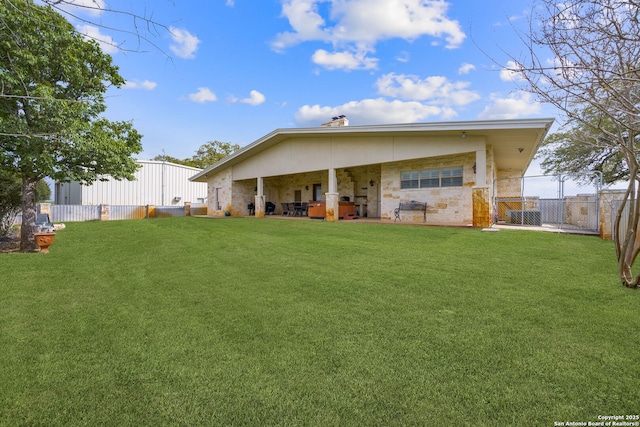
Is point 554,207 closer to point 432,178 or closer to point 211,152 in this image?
point 432,178

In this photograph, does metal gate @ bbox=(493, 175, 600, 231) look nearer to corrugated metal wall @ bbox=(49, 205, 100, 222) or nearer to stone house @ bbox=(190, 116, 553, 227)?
stone house @ bbox=(190, 116, 553, 227)

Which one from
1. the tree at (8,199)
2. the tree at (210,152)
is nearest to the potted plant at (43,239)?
the tree at (8,199)

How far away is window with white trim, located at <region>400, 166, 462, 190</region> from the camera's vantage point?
39.2 feet

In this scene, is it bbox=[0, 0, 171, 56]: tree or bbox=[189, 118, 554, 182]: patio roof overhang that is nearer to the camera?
bbox=[0, 0, 171, 56]: tree

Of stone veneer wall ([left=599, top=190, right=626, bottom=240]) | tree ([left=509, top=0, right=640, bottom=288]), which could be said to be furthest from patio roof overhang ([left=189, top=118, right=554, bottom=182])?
tree ([left=509, top=0, right=640, bottom=288])

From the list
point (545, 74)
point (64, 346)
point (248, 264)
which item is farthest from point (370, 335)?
point (248, 264)

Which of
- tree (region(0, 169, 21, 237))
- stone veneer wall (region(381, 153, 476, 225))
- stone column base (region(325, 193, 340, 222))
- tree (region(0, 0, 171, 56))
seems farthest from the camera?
stone column base (region(325, 193, 340, 222))

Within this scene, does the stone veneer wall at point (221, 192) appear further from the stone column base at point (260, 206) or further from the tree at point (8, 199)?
the tree at point (8, 199)

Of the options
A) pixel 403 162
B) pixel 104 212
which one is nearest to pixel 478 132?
pixel 403 162

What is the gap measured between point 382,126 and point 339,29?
3.74 metres

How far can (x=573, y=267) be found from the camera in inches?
199

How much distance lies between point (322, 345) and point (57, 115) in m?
7.62

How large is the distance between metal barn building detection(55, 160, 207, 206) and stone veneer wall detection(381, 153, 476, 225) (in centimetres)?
1759

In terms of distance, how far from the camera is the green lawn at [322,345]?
182 cm
